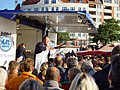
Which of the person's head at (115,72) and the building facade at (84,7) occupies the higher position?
the building facade at (84,7)

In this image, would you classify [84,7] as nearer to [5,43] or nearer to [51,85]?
[5,43]

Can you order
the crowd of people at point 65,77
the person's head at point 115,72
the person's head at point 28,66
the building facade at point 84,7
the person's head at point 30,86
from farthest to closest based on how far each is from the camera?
the building facade at point 84,7
the person's head at point 28,66
the person's head at point 30,86
the crowd of people at point 65,77
the person's head at point 115,72

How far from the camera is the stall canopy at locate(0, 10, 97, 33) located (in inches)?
482

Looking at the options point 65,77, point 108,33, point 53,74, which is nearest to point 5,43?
point 65,77

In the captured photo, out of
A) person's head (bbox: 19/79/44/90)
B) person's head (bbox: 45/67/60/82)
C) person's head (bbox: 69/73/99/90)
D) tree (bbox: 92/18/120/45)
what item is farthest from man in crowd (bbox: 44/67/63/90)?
tree (bbox: 92/18/120/45)

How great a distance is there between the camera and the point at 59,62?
778 centimetres

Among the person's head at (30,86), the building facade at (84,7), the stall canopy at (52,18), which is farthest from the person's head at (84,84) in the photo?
the building facade at (84,7)

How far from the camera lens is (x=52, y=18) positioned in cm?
1480

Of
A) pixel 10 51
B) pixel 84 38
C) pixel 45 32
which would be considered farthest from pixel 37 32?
pixel 84 38

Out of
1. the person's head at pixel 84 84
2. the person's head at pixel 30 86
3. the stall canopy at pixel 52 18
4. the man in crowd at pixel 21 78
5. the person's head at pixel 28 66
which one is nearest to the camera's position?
the person's head at pixel 84 84

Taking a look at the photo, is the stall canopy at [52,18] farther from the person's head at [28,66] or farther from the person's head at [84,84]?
the person's head at [84,84]

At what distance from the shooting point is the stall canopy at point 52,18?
1223cm

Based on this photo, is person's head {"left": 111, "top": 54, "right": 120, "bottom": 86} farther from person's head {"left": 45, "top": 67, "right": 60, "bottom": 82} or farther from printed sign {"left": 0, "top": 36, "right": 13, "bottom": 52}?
printed sign {"left": 0, "top": 36, "right": 13, "bottom": 52}

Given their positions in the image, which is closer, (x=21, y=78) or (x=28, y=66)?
(x=21, y=78)
